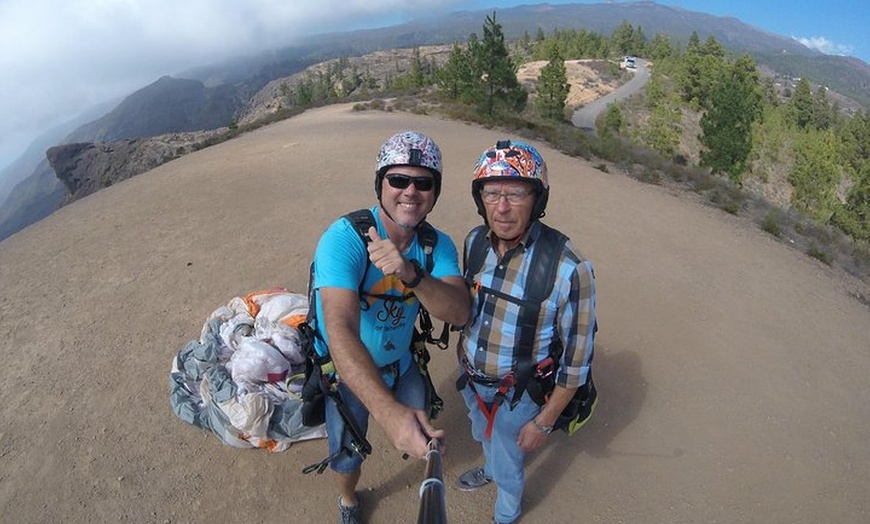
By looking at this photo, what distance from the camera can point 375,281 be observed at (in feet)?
8.07

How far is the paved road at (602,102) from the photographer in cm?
4512

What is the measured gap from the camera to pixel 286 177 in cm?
1112

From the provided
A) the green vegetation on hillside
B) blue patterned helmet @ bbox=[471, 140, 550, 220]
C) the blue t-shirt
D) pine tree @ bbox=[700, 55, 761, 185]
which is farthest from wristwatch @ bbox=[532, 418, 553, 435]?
pine tree @ bbox=[700, 55, 761, 185]

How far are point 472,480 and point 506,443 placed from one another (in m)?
0.99

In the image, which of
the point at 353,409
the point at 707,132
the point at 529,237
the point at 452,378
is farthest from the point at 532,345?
the point at 707,132

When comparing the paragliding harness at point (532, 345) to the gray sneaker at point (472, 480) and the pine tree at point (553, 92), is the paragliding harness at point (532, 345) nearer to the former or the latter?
the gray sneaker at point (472, 480)

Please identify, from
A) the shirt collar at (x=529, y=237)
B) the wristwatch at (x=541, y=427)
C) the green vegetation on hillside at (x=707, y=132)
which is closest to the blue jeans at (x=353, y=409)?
the wristwatch at (x=541, y=427)

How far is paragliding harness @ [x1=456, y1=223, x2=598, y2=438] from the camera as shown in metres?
2.35

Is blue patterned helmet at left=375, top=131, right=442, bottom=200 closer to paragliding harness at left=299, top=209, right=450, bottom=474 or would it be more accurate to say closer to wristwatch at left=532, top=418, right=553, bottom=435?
paragliding harness at left=299, top=209, right=450, bottom=474

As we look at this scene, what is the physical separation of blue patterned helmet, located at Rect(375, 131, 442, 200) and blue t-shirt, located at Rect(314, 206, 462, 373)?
11.4 inches

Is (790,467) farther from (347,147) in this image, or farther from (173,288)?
(347,147)

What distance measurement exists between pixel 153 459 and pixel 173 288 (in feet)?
10.3

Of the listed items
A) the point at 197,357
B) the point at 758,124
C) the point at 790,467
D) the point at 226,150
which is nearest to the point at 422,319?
the point at 197,357

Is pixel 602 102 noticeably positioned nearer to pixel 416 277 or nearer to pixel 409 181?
pixel 409 181
